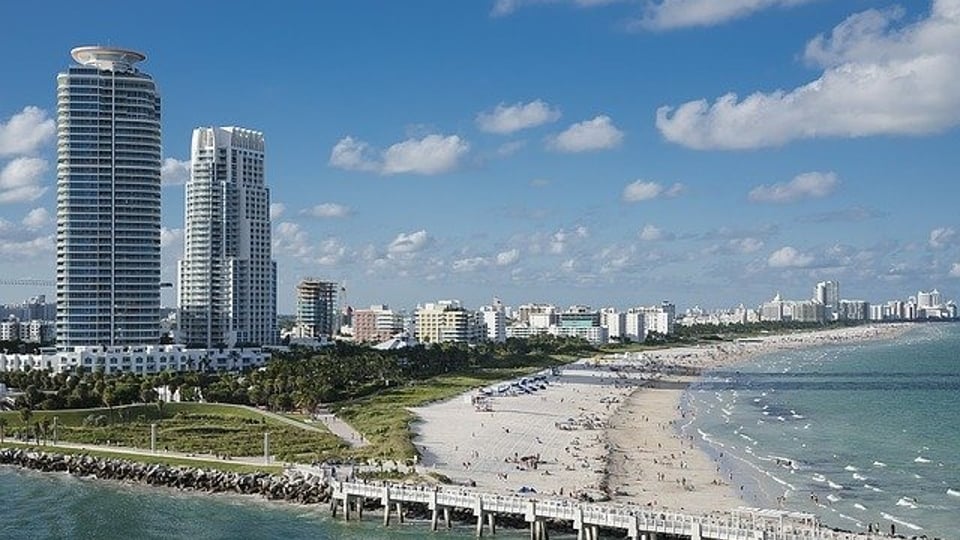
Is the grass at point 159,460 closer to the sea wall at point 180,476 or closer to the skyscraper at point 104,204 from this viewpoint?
the sea wall at point 180,476

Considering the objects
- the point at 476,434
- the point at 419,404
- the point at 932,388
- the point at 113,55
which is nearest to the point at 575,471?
the point at 476,434

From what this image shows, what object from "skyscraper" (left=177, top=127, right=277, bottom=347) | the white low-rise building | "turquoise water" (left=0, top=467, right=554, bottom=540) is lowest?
"turquoise water" (left=0, top=467, right=554, bottom=540)

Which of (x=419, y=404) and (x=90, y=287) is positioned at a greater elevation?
(x=90, y=287)

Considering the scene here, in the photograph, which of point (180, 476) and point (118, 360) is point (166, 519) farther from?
point (118, 360)

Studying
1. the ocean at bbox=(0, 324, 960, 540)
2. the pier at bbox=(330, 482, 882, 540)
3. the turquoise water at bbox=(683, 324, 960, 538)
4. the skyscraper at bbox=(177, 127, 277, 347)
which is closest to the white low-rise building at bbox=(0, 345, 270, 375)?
the skyscraper at bbox=(177, 127, 277, 347)

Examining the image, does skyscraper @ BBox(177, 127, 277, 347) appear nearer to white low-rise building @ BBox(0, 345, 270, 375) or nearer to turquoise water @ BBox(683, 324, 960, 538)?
white low-rise building @ BBox(0, 345, 270, 375)

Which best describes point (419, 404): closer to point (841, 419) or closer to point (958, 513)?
point (841, 419)
